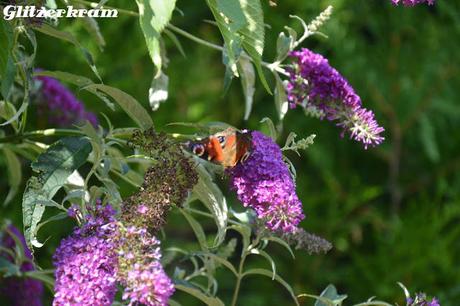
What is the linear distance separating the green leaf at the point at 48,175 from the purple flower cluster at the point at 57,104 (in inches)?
28.3

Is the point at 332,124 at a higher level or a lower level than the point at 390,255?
higher

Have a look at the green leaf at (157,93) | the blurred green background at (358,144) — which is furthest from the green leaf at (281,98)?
the blurred green background at (358,144)

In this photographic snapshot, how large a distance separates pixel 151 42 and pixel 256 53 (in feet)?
0.66

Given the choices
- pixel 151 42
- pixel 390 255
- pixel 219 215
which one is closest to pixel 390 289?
pixel 390 255

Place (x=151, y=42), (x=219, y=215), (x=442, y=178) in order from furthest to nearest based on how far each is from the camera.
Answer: (x=442, y=178) → (x=219, y=215) → (x=151, y=42)

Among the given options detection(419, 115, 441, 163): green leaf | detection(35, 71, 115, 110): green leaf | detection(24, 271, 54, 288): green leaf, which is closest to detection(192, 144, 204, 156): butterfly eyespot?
detection(35, 71, 115, 110): green leaf

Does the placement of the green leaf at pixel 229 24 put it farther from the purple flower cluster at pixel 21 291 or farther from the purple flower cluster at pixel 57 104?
the purple flower cluster at pixel 57 104

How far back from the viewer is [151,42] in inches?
40.4

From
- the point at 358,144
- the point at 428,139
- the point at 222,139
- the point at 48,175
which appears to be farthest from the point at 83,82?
the point at 358,144

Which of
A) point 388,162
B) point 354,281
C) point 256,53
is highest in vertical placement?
point 256,53

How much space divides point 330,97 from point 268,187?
29cm

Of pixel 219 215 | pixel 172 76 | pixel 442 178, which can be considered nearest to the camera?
pixel 219 215

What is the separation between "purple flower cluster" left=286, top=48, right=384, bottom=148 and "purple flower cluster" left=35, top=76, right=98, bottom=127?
70 cm

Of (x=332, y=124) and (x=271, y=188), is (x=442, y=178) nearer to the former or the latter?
(x=332, y=124)
